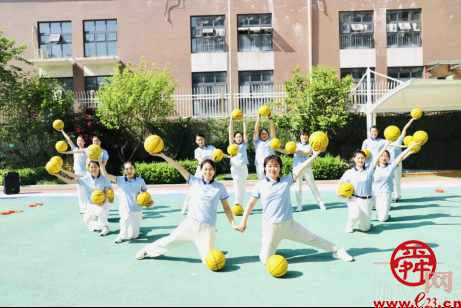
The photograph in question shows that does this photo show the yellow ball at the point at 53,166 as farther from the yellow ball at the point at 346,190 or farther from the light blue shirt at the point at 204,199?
the yellow ball at the point at 346,190

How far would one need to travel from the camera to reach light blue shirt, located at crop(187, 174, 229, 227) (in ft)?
17.3

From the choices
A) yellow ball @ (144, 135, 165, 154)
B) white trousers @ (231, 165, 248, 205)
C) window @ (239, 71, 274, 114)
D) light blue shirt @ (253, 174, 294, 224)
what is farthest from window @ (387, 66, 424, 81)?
yellow ball @ (144, 135, 165, 154)

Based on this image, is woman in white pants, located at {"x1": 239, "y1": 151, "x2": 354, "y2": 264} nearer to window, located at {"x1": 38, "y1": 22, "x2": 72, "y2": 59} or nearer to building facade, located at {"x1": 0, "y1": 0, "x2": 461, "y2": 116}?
building facade, located at {"x1": 0, "y1": 0, "x2": 461, "y2": 116}

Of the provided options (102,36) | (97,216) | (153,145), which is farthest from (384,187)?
(102,36)

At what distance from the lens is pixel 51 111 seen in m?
17.4

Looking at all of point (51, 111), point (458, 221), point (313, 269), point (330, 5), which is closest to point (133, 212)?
point (313, 269)

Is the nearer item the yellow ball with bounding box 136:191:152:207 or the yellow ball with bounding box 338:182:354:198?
the yellow ball with bounding box 136:191:152:207

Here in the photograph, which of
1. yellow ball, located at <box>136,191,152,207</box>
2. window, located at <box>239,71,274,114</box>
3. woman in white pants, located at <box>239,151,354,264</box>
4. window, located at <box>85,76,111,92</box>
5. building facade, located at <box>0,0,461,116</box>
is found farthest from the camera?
window, located at <box>85,76,111,92</box>

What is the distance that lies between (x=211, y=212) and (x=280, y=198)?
97 cm

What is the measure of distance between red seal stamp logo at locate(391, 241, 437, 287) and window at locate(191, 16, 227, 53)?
19.0 metres

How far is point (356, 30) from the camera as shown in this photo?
22609mm

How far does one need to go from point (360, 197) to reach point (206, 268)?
3246 millimetres

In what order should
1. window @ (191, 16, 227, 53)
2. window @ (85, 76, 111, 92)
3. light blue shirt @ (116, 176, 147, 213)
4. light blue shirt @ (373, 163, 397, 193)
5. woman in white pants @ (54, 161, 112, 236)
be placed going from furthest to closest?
1. window @ (85, 76, 111, 92)
2. window @ (191, 16, 227, 53)
3. light blue shirt @ (373, 163, 397, 193)
4. woman in white pants @ (54, 161, 112, 236)
5. light blue shirt @ (116, 176, 147, 213)

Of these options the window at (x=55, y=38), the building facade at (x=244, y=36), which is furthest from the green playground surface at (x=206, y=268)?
the window at (x=55, y=38)
